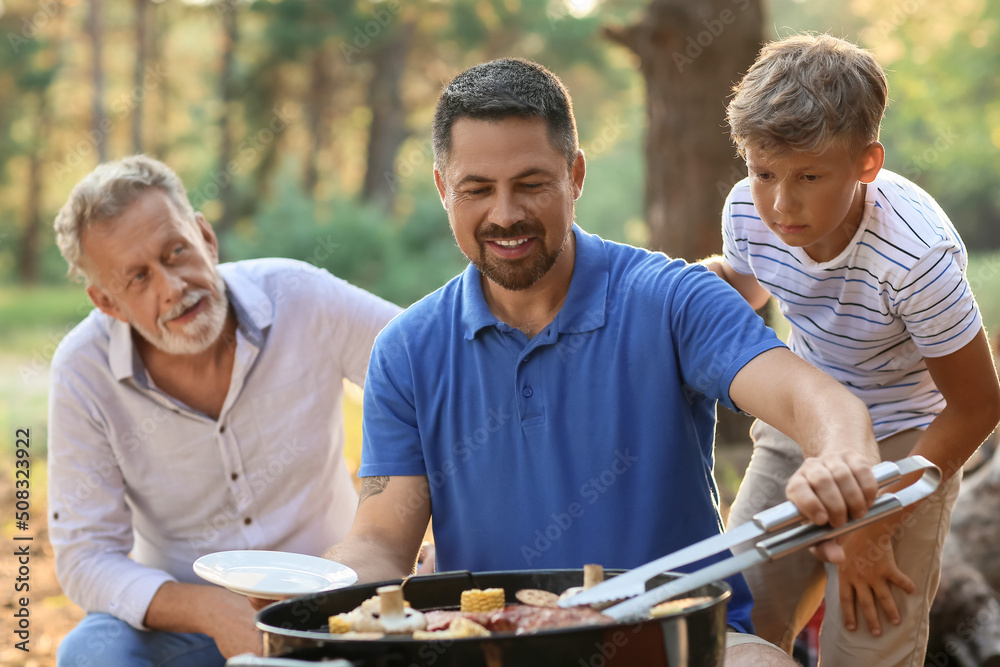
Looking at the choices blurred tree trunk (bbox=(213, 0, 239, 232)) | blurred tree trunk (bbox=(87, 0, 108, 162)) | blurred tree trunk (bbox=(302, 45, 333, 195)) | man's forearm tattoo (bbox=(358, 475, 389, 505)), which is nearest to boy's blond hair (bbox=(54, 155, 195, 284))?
man's forearm tattoo (bbox=(358, 475, 389, 505))

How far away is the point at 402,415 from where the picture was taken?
210cm

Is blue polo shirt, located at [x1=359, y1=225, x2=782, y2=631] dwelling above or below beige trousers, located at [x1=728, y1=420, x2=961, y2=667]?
above

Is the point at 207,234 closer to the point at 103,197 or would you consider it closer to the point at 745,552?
the point at 103,197

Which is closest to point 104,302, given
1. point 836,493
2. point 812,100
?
point 812,100

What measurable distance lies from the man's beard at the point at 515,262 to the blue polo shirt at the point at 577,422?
9cm

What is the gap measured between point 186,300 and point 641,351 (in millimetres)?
1452

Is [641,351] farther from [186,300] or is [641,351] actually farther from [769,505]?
[186,300]

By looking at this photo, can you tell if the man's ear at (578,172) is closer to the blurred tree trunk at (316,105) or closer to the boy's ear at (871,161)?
the boy's ear at (871,161)

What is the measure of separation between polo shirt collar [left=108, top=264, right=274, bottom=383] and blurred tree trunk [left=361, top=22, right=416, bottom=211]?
11.3 meters

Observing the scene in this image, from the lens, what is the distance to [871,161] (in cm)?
205

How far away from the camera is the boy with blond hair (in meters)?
1.98

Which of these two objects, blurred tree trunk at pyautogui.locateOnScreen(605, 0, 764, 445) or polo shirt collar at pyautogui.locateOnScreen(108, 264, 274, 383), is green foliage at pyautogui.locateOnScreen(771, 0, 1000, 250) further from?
polo shirt collar at pyautogui.locateOnScreen(108, 264, 274, 383)

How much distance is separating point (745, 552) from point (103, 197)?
7.37ft

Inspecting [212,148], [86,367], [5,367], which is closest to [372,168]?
[5,367]
